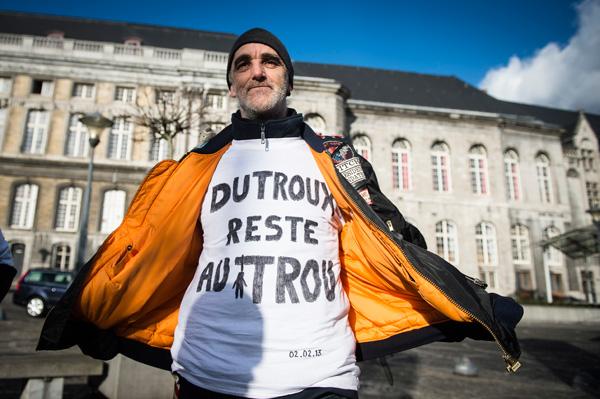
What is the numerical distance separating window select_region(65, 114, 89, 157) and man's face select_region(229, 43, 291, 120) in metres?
23.6

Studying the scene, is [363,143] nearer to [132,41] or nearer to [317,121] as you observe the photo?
[317,121]

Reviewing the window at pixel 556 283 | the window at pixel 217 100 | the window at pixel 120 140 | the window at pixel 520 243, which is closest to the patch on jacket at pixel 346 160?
the window at pixel 217 100

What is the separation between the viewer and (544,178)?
27500mm

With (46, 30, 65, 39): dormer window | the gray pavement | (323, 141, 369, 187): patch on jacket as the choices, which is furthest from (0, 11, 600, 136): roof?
(323, 141, 369, 187): patch on jacket

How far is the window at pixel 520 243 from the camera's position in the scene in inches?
998

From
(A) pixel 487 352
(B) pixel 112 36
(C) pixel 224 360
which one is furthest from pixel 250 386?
(B) pixel 112 36

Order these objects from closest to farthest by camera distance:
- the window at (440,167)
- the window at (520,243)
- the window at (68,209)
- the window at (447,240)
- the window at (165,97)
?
the window at (165,97)
the window at (68,209)
the window at (447,240)
the window at (520,243)
the window at (440,167)

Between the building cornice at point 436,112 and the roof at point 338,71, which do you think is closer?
the building cornice at point 436,112

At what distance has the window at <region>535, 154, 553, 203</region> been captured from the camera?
2708 cm

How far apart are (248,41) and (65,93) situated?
25079mm

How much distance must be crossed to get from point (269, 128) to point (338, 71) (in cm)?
3098

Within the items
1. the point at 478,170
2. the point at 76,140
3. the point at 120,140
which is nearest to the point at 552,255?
the point at 478,170

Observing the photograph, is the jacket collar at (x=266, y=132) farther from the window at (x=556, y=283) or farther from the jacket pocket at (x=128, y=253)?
the window at (x=556, y=283)

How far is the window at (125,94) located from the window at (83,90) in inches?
60.3
